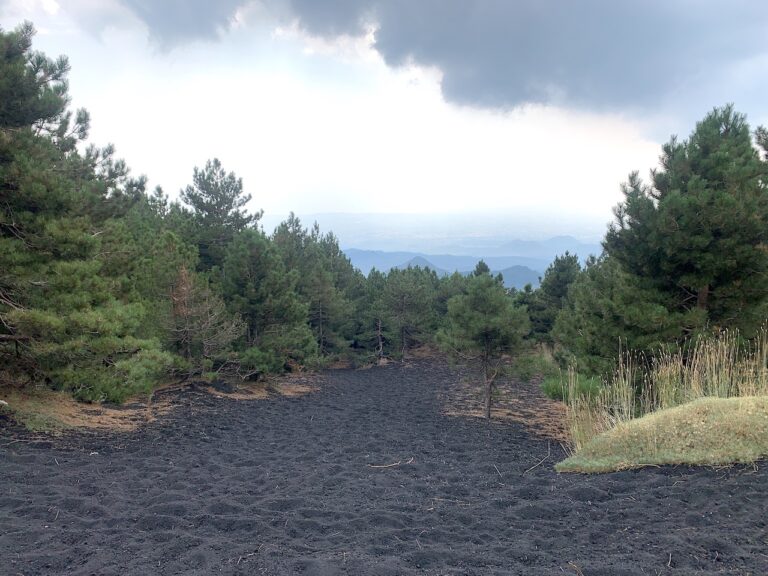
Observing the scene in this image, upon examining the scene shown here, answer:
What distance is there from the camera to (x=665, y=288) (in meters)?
8.62

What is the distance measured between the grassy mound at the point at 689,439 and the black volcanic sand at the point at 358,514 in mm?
300

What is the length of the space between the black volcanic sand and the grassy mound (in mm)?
300

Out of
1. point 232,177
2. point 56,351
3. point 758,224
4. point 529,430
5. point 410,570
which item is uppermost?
point 232,177

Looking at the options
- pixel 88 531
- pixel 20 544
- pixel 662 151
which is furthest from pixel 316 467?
pixel 662 151

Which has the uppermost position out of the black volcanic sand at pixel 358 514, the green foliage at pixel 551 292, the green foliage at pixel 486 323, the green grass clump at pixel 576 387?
the green foliage at pixel 551 292

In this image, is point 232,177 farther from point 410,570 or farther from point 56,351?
point 410,570

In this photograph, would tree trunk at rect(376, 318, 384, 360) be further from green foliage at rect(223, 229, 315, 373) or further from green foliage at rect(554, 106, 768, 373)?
green foliage at rect(554, 106, 768, 373)

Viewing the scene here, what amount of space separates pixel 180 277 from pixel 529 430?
32.0 feet

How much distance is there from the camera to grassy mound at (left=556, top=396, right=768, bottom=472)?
4.53m

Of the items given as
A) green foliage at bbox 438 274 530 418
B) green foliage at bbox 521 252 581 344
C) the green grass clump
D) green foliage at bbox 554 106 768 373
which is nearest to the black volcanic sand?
the green grass clump

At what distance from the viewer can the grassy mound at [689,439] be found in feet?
14.9

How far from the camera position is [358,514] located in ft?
13.3

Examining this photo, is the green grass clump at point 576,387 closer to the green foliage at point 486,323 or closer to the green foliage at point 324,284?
the green foliage at point 486,323

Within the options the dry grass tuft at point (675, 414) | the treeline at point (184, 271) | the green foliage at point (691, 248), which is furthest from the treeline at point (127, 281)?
the green foliage at point (691, 248)
